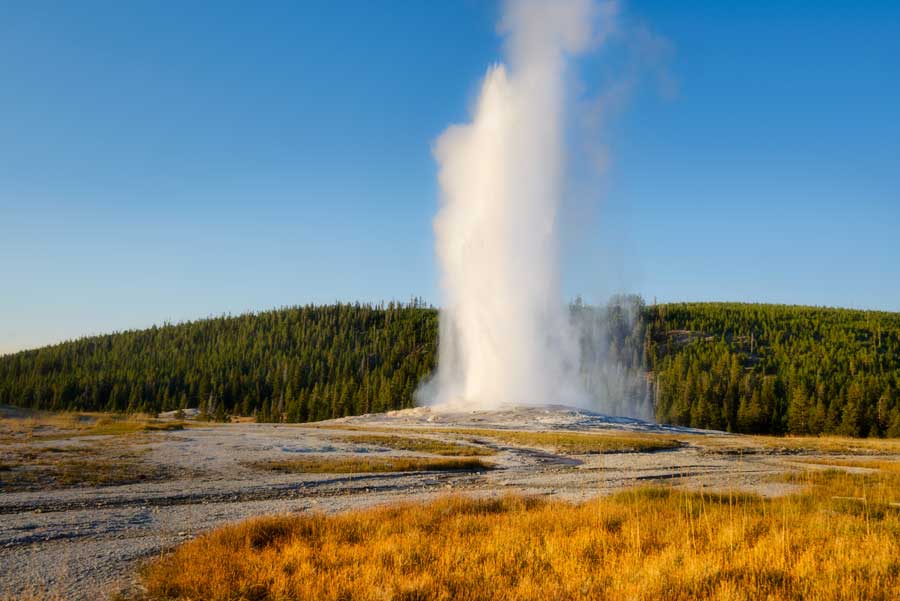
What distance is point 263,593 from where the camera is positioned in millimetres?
8227

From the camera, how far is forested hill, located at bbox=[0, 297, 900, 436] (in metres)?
92.9

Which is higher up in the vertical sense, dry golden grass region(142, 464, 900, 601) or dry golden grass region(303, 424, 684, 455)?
dry golden grass region(142, 464, 900, 601)

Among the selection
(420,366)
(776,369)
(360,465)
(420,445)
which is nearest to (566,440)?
(420,445)

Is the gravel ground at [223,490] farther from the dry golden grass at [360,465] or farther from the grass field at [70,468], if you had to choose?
the dry golden grass at [360,465]

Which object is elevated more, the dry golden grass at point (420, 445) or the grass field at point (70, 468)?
the grass field at point (70, 468)

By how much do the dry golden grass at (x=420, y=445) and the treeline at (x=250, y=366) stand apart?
2134 inches

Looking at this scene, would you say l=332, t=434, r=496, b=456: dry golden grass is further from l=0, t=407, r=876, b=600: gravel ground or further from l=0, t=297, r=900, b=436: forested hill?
l=0, t=297, r=900, b=436: forested hill

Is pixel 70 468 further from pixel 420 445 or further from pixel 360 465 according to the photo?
pixel 420 445

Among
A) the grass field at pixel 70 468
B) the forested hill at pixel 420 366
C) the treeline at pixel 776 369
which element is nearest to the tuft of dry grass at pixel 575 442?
the grass field at pixel 70 468

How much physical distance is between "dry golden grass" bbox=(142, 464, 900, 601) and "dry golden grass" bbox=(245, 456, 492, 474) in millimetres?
12648

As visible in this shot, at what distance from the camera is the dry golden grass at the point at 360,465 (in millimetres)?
25922

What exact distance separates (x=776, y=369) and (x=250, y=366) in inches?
4740

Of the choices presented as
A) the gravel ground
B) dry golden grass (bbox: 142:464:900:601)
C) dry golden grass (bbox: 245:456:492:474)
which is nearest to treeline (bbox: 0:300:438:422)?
the gravel ground

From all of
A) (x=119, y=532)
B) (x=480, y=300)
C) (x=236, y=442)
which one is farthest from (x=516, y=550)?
(x=480, y=300)
